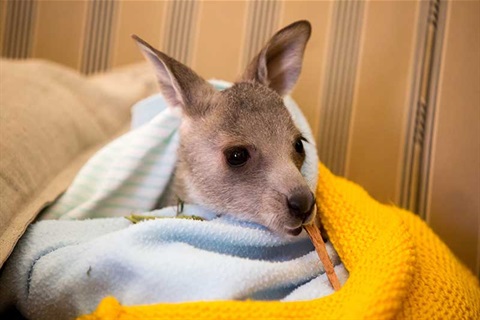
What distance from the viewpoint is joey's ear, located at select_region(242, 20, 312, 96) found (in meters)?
1.60

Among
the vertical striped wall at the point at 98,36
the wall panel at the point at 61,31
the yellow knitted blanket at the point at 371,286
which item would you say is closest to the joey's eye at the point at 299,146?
the yellow knitted blanket at the point at 371,286

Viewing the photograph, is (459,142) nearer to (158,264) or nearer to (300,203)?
(300,203)

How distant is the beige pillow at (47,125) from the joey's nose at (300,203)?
29.4 inches

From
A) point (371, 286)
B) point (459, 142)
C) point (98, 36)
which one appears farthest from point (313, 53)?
point (371, 286)

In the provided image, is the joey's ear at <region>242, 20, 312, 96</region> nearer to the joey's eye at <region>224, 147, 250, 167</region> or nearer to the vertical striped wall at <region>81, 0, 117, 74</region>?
the joey's eye at <region>224, 147, 250, 167</region>

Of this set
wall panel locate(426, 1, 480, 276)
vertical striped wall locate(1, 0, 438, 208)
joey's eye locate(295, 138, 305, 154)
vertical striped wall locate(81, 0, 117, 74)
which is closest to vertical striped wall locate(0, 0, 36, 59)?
vertical striped wall locate(1, 0, 438, 208)

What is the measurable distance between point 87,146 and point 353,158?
43.4 inches

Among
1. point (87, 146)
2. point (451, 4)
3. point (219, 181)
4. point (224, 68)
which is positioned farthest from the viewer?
point (224, 68)

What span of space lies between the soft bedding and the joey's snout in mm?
88

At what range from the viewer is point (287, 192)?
1268 mm

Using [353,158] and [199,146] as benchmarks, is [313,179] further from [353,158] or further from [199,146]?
[353,158]

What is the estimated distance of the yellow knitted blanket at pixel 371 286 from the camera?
1.03 meters

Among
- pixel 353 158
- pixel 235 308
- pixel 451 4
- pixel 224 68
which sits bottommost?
pixel 235 308

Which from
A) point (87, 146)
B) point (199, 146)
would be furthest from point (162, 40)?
point (199, 146)
